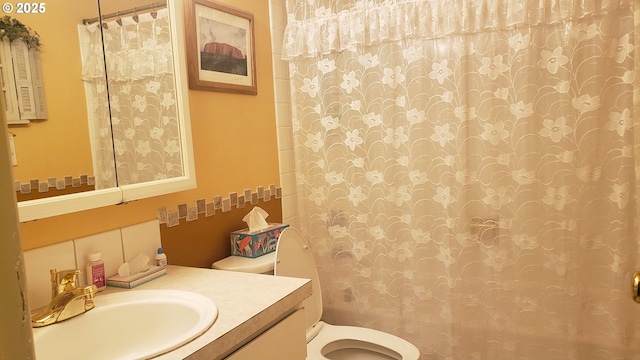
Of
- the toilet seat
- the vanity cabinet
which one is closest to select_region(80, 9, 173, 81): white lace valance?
the vanity cabinet

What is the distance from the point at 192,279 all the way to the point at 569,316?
1.51 m

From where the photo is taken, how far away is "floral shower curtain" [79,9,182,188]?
131 cm

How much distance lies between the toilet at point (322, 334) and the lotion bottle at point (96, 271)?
2.14 ft

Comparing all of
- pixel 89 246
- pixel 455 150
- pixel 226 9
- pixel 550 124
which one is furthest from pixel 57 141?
pixel 550 124

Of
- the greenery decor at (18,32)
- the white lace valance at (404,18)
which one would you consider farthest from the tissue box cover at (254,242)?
the greenery decor at (18,32)

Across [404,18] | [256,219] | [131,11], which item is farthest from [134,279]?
[404,18]

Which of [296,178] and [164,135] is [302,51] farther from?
[164,135]

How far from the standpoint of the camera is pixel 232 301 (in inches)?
48.3

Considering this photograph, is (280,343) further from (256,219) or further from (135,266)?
(256,219)

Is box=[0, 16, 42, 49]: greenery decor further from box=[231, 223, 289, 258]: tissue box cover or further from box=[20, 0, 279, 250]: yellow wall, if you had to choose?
box=[231, 223, 289, 258]: tissue box cover

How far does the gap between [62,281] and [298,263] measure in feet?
3.14

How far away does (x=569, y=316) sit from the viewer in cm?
183

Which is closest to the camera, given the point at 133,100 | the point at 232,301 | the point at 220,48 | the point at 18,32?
the point at 18,32

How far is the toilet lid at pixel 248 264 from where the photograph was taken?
1.75 metres
